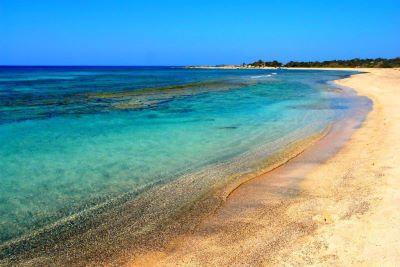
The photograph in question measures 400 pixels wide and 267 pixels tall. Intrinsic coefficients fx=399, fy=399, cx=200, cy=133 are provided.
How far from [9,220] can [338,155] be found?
8.50 metres

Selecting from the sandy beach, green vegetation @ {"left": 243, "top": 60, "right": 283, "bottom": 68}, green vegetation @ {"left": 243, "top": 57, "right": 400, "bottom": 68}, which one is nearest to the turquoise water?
the sandy beach

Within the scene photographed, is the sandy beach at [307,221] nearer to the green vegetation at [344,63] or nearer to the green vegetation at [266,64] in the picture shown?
the green vegetation at [344,63]

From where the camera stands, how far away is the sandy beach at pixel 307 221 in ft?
18.0

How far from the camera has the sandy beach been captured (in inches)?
216

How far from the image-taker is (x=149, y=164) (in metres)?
10.7

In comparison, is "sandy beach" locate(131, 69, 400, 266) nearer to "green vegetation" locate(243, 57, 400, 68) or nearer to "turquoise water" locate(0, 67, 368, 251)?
"turquoise water" locate(0, 67, 368, 251)

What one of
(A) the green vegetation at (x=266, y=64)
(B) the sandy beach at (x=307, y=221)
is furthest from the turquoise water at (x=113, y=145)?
(A) the green vegetation at (x=266, y=64)

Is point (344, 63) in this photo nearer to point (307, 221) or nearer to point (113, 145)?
point (113, 145)

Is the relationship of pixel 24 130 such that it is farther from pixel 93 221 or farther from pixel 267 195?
pixel 267 195

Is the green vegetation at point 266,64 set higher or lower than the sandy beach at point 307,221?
lower

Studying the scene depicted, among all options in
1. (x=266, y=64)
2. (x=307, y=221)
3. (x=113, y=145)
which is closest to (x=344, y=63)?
(x=266, y=64)

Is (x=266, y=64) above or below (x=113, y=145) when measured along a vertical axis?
below

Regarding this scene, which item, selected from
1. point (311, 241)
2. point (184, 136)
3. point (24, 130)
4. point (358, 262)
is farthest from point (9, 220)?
point (24, 130)

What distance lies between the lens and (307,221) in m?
6.67
